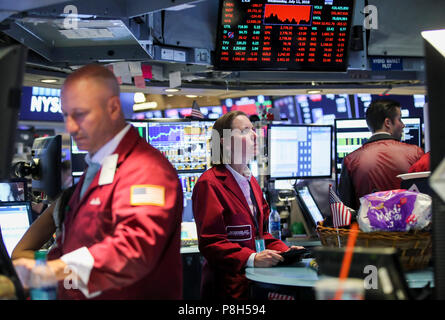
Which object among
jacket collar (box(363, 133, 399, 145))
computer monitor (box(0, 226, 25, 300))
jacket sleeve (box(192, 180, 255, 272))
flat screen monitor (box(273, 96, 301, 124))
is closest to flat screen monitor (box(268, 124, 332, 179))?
jacket collar (box(363, 133, 399, 145))

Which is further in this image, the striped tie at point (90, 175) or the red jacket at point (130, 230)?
the striped tie at point (90, 175)

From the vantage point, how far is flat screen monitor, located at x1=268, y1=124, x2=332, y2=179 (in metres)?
5.17

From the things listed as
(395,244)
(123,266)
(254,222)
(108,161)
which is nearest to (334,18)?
(254,222)

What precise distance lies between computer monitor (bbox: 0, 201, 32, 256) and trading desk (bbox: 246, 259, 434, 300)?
1352mm

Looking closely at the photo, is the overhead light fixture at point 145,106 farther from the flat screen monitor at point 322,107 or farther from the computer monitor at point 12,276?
the computer monitor at point 12,276

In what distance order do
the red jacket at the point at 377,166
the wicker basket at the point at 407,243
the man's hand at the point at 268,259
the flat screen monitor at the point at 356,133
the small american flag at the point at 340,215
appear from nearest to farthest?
the wicker basket at the point at 407,243 < the small american flag at the point at 340,215 < the man's hand at the point at 268,259 < the red jacket at the point at 377,166 < the flat screen monitor at the point at 356,133

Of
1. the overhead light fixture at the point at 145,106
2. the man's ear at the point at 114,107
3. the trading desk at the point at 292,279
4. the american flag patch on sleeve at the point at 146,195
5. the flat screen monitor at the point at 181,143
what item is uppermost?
the overhead light fixture at the point at 145,106

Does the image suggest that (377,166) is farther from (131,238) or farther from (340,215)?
(131,238)

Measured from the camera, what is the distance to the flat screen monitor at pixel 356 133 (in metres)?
5.84

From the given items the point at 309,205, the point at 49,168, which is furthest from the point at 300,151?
the point at 49,168

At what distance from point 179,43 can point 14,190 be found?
183 cm

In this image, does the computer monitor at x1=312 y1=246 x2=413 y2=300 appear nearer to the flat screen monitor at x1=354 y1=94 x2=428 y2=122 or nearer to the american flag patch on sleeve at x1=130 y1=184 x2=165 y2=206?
the american flag patch on sleeve at x1=130 y1=184 x2=165 y2=206

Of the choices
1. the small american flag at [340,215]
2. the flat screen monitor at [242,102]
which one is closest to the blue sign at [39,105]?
the flat screen monitor at [242,102]
